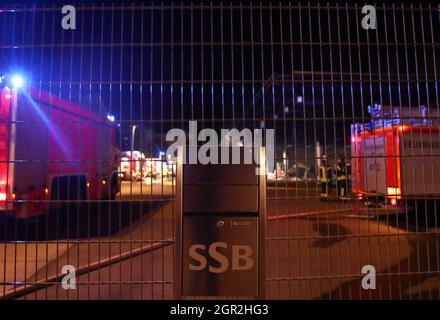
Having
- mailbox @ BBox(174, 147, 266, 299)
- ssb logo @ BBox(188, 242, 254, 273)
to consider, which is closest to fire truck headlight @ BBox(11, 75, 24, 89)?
mailbox @ BBox(174, 147, 266, 299)

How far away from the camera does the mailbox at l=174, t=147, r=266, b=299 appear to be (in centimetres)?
337

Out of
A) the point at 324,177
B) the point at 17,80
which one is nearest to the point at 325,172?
the point at 324,177

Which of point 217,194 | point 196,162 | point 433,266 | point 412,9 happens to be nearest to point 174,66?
point 196,162

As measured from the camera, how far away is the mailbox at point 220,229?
337cm

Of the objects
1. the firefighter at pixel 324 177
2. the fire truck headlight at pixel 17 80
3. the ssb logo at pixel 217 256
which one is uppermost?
the fire truck headlight at pixel 17 80

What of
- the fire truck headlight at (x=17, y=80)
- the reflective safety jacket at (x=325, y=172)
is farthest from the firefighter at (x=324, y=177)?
the fire truck headlight at (x=17, y=80)

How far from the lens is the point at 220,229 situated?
3.37m

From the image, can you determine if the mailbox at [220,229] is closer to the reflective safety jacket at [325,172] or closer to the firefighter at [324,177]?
the firefighter at [324,177]

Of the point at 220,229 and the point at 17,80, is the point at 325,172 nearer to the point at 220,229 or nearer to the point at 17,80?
the point at 220,229

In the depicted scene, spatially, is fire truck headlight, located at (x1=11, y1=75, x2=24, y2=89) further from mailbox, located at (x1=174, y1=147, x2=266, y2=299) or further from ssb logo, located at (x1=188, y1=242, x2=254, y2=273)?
ssb logo, located at (x1=188, y1=242, x2=254, y2=273)

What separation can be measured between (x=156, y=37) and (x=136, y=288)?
3.06 metres

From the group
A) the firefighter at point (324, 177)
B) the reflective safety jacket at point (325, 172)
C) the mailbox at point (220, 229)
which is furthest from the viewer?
A: the reflective safety jacket at point (325, 172)

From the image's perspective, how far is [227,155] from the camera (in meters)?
3.35

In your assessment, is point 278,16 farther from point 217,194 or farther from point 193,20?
point 217,194
